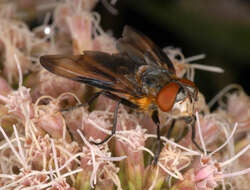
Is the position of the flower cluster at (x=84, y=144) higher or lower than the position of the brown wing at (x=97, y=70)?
lower

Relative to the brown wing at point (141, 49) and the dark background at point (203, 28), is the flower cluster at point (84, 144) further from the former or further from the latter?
the dark background at point (203, 28)

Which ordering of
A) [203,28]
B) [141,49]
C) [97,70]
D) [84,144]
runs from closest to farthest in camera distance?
Result: [97,70] → [84,144] → [141,49] → [203,28]

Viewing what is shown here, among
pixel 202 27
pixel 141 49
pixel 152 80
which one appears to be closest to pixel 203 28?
pixel 202 27

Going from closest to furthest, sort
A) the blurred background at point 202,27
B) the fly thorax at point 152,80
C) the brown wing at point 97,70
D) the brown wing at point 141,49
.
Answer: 1. the brown wing at point 97,70
2. the fly thorax at point 152,80
3. the brown wing at point 141,49
4. the blurred background at point 202,27

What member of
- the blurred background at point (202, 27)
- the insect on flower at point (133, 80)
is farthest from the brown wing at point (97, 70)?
the blurred background at point (202, 27)

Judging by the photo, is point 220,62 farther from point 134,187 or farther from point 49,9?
point 134,187

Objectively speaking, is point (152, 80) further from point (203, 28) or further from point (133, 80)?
point (203, 28)

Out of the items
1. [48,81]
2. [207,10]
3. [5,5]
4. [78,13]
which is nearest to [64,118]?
[48,81]
